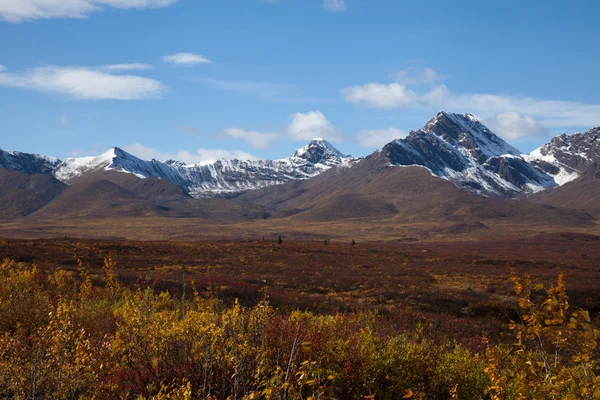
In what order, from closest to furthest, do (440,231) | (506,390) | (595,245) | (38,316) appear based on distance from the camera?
(506,390)
(38,316)
(595,245)
(440,231)

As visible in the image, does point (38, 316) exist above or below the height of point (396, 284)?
above

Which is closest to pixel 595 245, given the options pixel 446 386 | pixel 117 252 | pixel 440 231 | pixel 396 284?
pixel 440 231

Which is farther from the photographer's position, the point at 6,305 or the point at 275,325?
the point at 6,305

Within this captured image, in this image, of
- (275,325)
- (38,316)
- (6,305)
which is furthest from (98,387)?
(6,305)

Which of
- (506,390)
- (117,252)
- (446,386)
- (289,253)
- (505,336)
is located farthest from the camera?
(289,253)

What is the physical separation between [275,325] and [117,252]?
43502 millimetres

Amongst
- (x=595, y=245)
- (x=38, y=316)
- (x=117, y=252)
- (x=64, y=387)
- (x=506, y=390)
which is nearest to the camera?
(x=64, y=387)

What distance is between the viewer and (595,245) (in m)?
95.8

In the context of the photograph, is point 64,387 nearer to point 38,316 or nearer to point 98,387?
point 98,387

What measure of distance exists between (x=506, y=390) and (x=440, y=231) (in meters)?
157

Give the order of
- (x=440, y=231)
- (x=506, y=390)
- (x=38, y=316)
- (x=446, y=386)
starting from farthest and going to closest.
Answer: (x=440, y=231) < (x=38, y=316) < (x=446, y=386) < (x=506, y=390)

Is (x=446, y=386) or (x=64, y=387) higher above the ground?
(x=64, y=387)

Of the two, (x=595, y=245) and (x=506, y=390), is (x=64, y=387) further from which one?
(x=595, y=245)

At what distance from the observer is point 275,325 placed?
8.74 meters
